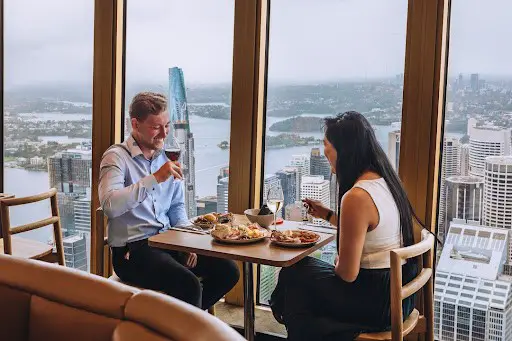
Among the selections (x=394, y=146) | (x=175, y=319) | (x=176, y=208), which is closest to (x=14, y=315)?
(x=175, y=319)

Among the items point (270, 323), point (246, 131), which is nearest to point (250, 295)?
point (270, 323)

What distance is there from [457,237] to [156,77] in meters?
2.03

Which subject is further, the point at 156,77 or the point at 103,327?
the point at 156,77

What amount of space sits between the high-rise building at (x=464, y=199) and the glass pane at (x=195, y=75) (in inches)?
50.1

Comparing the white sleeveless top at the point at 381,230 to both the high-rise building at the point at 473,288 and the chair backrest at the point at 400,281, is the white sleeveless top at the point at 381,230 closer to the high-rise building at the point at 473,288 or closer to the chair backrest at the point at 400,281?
the chair backrest at the point at 400,281

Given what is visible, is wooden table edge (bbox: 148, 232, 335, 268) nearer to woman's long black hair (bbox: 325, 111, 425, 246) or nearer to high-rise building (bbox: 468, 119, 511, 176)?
woman's long black hair (bbox: 325, 111, 425, 246)

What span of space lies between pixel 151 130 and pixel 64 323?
189 cm

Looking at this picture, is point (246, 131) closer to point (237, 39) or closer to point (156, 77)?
point (237, 39)

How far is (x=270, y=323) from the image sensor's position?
347 cm

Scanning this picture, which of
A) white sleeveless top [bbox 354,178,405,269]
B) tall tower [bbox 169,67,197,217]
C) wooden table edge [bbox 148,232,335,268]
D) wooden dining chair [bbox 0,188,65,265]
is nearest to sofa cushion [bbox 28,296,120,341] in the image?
wooden table edge [bbox 148,232,335,268]

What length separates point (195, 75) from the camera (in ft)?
12.2

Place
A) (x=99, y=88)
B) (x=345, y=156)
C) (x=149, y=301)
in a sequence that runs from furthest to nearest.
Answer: (x=99, y=88), (x=345, y=156), (x=149, y=301)

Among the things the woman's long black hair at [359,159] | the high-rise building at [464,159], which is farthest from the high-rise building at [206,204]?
the high-rise building at [464,159]

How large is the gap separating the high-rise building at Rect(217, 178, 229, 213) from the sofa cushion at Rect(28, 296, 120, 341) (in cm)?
237
